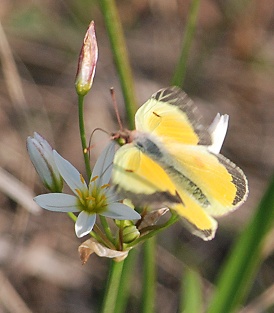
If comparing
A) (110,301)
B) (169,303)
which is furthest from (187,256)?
(110,301)

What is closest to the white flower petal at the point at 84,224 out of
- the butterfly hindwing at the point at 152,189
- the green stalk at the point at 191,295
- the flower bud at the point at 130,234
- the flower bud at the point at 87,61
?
the flower bud at the point at 130,234

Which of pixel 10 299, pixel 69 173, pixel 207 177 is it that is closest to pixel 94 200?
pixel 69 173

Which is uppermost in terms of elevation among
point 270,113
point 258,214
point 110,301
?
point 258,214

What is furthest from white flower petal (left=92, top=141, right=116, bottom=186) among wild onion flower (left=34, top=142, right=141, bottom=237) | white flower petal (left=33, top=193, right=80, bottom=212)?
white flower petal (left=33, top=193, right=80, bottom=212)

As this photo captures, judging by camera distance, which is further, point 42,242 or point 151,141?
point 42,242

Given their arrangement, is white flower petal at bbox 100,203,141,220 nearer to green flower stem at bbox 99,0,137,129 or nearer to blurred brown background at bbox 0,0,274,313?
green flower stem at bbox 99,0,137,129

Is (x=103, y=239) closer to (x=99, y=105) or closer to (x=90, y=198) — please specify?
(x=90, y=198)

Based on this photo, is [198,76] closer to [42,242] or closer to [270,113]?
[270,113]
